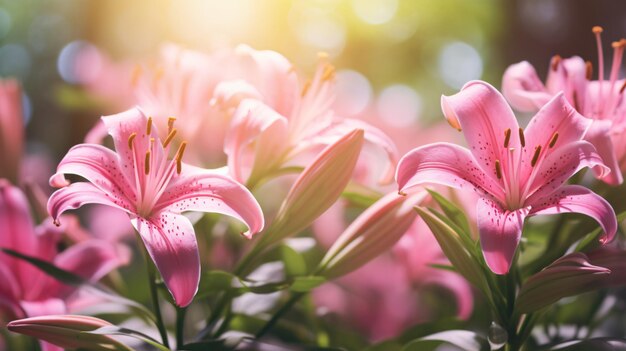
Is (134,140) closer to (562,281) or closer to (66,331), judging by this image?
(66,331)

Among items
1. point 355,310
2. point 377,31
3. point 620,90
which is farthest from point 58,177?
point 377,31

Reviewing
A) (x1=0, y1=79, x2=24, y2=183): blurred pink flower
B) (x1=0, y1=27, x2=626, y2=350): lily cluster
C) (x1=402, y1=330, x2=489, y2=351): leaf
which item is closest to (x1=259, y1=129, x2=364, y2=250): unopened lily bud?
(x1=0, y1=27, x2=626, y2=350): lily cluster

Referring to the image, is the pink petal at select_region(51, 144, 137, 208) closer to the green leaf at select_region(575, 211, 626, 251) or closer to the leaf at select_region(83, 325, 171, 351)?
the leaf at select_region(83, 325, 171, 351)

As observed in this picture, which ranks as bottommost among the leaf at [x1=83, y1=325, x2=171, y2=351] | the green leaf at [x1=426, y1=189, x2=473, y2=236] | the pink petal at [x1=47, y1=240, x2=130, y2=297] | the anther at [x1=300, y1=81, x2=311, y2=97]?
the leaf at [x1=83, y1=325, x2=171, y2=351]

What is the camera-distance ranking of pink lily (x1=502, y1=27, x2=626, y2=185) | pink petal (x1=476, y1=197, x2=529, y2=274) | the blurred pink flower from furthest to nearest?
the blurred pink flower → pink lily (x1=502, y1=27, x2=626, y2=185) → pink petal (x1=476, y1=197, x2=529, y2=274)

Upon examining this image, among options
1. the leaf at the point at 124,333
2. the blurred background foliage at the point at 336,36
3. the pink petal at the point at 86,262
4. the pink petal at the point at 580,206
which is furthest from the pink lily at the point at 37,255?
the pink petal at the point at 580,206

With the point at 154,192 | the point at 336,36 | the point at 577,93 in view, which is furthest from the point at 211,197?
the point at 336,36

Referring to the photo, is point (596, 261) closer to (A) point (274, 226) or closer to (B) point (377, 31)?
(A) point (274, 226)
